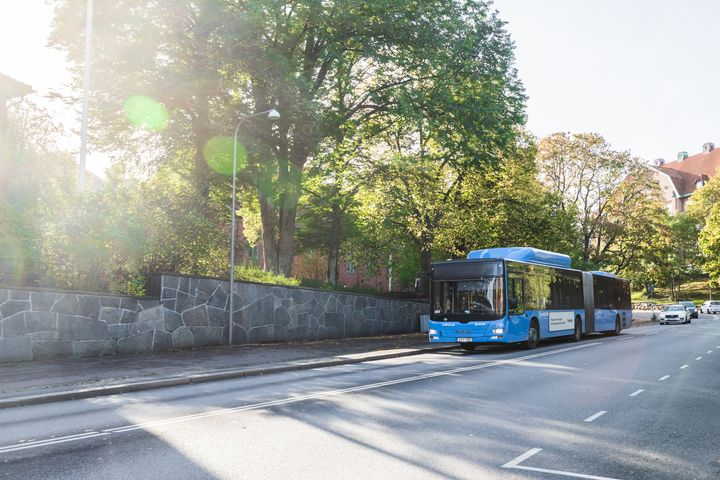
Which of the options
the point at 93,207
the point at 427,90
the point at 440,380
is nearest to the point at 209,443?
the point at 440,380

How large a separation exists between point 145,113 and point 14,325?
1111 cm

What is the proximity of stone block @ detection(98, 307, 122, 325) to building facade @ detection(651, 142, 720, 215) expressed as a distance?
104 meters

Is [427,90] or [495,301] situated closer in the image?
[495,301]

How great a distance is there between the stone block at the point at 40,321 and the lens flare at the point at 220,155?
Result: 10.1 meters

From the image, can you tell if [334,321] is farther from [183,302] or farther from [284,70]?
[284,70]

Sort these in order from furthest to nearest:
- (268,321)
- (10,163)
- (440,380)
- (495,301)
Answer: (10,163) → (268,321) → (495,301) → (440,380)

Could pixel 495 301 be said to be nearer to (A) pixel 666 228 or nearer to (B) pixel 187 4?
(B) pixel 187 4

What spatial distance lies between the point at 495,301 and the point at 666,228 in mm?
49654

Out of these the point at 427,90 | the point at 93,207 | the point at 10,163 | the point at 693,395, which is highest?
the point at 427,90

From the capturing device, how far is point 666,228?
204 feet

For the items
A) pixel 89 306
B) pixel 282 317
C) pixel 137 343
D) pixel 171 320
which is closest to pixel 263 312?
pixel 282 317

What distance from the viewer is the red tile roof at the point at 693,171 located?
348 ft

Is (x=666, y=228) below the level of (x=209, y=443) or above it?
above

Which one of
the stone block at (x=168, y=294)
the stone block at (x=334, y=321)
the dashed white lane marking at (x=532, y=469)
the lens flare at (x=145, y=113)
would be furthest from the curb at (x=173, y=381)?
the lens flare at (x=145, y=113)
